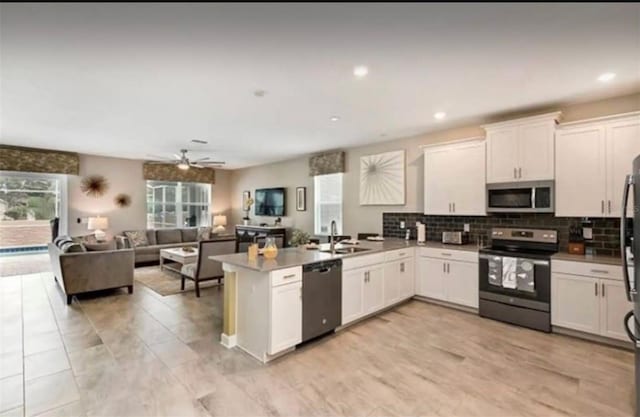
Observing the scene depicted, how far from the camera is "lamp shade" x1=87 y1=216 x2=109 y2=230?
280 inches

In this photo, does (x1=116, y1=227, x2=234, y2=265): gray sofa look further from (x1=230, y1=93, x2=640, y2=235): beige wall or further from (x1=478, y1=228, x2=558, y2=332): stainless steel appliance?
(x1=478, y1=228, x2=558, y2=332): stainless steel appliance

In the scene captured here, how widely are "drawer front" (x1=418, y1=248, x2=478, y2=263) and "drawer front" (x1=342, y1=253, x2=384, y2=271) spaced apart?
86cm

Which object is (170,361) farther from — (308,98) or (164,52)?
(308,98)

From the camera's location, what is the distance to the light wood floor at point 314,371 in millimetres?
2273

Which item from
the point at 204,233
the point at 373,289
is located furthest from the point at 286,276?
the point at 204,233

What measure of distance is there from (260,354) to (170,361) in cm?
83

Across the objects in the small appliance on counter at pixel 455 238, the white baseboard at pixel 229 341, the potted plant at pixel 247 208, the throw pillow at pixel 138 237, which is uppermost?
the potted plant at pixel 247 208

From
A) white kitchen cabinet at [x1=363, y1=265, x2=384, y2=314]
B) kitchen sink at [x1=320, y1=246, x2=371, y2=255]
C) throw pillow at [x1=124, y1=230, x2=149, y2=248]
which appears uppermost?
kitchen sink at [x1=320, y1=246, x2=371, y2=255]

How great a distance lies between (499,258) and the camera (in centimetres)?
389

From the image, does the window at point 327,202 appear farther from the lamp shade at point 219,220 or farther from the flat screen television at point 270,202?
the lamp shade at point 219,220

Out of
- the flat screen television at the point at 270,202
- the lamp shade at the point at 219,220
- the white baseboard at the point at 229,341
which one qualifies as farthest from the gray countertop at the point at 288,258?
the lamp shade at the point at 219,220

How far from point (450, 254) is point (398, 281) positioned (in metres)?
0.81

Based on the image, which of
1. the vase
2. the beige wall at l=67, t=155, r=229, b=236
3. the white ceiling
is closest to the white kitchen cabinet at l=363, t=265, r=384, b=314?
the vase

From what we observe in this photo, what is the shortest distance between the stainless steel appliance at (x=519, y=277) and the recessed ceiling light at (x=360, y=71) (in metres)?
2.71
